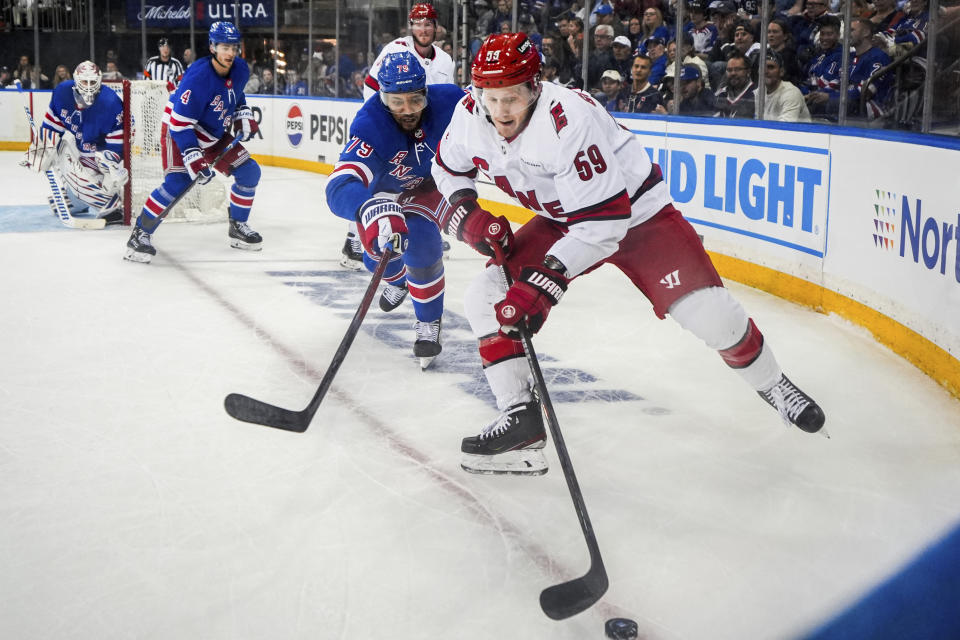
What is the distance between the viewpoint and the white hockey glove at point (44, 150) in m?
6.43

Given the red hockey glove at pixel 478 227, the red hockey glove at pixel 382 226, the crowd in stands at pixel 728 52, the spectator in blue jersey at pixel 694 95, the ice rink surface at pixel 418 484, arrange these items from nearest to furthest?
the ice rink surface at pixel 418 484 < the red hockey glove at pixel 478 227 < the red hockey glove at pixel 382 226 < the crowd in stands at pixel 728 52 < the spectator in blue jersey at pixel 694 95

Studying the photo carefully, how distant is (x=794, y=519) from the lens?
230 cm

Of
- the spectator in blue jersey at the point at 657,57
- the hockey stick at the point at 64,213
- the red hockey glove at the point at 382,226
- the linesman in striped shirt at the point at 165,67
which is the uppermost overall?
the linesman in striped shirt at the point at 165,67

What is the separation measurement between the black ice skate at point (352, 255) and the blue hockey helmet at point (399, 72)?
222 centimetres

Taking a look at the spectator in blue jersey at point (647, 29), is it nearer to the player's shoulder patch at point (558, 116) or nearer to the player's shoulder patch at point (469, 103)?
the player's shoulder patch at point (469, 103)

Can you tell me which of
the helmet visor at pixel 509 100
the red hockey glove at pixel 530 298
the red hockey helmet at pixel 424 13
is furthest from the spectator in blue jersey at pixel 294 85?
the red hockey glove at pixel 530 298

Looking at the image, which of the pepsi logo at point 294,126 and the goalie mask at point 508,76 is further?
the pepsi logo at point 294,126

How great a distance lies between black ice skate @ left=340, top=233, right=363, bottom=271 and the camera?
211 inches

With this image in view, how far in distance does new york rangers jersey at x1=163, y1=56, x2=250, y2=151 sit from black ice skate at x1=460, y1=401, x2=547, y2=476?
3.47 metres

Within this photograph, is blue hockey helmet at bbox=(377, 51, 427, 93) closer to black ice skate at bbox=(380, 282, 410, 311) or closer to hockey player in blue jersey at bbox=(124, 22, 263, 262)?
black ice skate at bbox=(380, 282, 410, 311)

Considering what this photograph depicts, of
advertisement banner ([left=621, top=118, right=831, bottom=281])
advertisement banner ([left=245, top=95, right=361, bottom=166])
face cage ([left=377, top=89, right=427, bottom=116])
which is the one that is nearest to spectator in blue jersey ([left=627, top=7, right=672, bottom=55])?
advertisement banner ([left=621, top=118, right=831, bottom=281])

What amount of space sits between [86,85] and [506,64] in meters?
4.78

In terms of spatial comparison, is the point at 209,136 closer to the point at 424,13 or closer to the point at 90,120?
the point at 90,120

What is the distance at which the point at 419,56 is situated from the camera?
566 centimetres
